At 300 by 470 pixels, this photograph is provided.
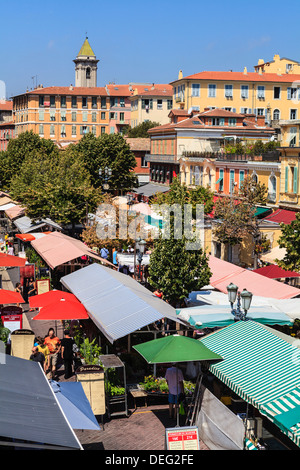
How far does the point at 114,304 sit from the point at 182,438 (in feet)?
23.3

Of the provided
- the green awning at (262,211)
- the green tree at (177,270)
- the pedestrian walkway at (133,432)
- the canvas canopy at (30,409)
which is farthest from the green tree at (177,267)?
the green awning at (262,211)

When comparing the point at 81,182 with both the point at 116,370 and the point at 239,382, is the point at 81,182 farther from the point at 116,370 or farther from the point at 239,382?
the point at 239,382

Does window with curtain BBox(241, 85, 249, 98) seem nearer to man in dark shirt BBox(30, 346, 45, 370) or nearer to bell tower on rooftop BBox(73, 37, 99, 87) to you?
man in dark shirt BBox(30, 346, 45, 370)

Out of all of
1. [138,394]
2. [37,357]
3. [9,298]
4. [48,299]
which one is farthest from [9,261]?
[138,394]

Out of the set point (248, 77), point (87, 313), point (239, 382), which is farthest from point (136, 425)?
point (248, 77)

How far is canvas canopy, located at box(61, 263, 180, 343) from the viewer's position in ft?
52.1

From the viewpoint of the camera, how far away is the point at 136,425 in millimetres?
13711

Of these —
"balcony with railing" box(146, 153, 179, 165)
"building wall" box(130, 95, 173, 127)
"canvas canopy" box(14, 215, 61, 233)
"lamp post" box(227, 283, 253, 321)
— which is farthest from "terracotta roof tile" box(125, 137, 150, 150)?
"lamp post" box(227, 283, 253, 321)

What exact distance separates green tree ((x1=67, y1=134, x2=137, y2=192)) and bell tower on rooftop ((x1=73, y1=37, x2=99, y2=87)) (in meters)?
76.8

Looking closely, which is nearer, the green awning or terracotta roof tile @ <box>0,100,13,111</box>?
the green awning

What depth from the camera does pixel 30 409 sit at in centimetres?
961

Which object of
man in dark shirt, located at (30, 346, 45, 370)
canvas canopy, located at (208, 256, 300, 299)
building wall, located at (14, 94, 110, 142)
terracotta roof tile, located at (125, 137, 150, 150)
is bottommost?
man in dark shirt, located at (30, 346, 45, 370)

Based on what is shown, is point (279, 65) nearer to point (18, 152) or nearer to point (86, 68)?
point (18, 152)
